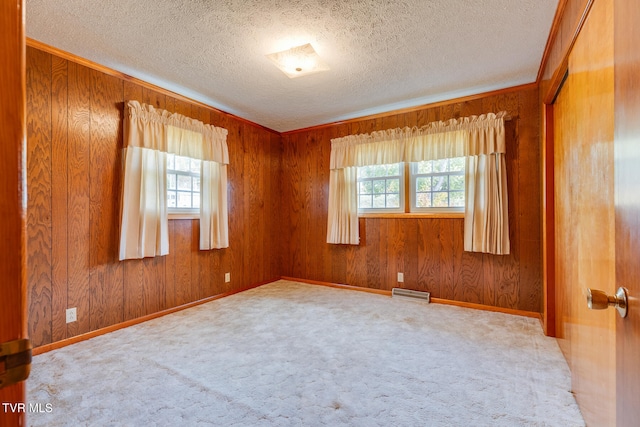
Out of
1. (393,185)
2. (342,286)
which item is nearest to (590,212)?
(393,185)

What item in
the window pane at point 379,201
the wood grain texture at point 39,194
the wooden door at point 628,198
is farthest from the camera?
the window pane at point 379,201

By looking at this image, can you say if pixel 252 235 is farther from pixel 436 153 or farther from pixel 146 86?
pixel 436 153

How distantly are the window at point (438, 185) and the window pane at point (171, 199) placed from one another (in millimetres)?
2833

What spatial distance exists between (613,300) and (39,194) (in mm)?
3299

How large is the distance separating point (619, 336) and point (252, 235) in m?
4.01

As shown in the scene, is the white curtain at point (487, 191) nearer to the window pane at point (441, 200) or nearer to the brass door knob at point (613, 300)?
the window pane at point (441, 200)

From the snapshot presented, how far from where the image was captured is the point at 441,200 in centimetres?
359

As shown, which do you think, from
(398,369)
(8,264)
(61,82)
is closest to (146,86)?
(61,82)

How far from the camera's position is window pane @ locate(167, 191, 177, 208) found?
3270mm

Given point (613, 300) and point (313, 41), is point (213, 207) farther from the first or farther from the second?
point (613, 300)

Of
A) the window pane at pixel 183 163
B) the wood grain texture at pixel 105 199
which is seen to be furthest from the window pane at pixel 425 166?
the wood grain texture at pixel 105 199

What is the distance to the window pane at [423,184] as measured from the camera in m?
3.67

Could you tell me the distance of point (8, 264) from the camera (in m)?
0.42

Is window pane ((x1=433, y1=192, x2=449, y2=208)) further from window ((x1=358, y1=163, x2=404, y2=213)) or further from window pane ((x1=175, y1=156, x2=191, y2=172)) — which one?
window pane ((x1=175, y1=156, x2=191, y2=172))
